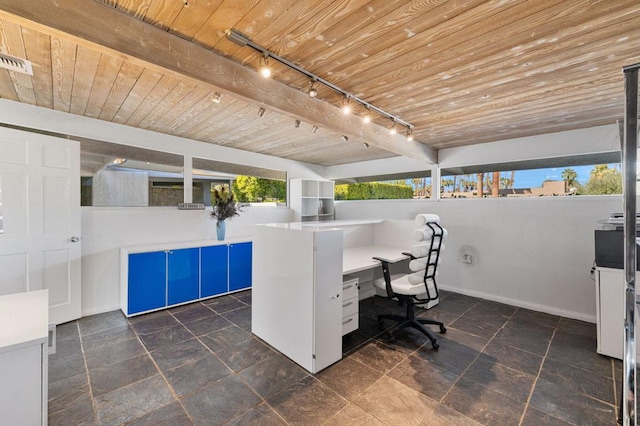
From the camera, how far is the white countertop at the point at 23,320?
1.07 meters

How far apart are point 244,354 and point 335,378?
895 mm

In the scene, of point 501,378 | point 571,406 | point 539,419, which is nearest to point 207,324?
point 501,378

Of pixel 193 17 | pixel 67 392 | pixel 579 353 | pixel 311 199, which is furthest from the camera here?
pixel 311 199

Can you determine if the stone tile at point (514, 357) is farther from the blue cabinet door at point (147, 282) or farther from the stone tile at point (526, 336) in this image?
the blue cabinet door at point (147, 282)

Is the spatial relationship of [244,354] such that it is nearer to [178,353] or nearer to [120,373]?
[178,353]

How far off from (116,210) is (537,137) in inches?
225

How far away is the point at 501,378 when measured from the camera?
216 cm

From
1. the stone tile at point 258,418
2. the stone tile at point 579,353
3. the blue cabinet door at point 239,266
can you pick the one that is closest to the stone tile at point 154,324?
the blue cabinet door at point 239,266

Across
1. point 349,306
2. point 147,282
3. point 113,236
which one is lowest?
Result: point 349,306

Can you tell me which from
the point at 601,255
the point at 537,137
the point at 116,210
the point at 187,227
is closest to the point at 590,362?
the point at 601,255

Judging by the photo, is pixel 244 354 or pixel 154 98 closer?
pixel 244 354

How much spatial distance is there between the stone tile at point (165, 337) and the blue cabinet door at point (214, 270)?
913mm

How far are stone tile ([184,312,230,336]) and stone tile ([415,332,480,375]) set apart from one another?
7.06 ft

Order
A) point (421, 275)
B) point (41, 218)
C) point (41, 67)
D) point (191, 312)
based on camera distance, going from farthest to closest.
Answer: point (191, 312) → point (41, 218) → point (421, 275) → point (41, 67)
